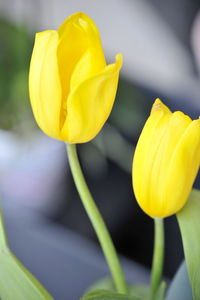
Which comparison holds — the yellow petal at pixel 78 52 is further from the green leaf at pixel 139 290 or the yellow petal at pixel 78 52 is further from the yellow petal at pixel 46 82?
the green leaf at pixel 139 290

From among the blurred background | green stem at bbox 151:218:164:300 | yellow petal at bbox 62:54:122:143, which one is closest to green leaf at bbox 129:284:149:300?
green stem at bbox 151:218:164:300

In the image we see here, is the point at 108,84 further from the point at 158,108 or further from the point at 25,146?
the point at 25,146

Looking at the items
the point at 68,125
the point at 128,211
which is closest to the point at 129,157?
the point at 128,211

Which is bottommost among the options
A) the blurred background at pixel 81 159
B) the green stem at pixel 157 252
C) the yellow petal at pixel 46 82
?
the blurred background at pixel 81 159

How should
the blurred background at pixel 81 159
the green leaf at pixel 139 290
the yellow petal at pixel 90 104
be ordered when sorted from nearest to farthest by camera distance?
the yellow petal at pixel 90 104 < the green leaf at pixel 139 290 < the blurred background at pixel 81 159

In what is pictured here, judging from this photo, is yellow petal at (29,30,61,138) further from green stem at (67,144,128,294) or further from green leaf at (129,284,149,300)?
green leaf at (129,284,149,300)

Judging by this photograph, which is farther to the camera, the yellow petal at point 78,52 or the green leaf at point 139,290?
the green leaf at point 139,290

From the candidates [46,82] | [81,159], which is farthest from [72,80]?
[81,159]

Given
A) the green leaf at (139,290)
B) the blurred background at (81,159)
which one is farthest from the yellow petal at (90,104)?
the blurred background at (81,159)
